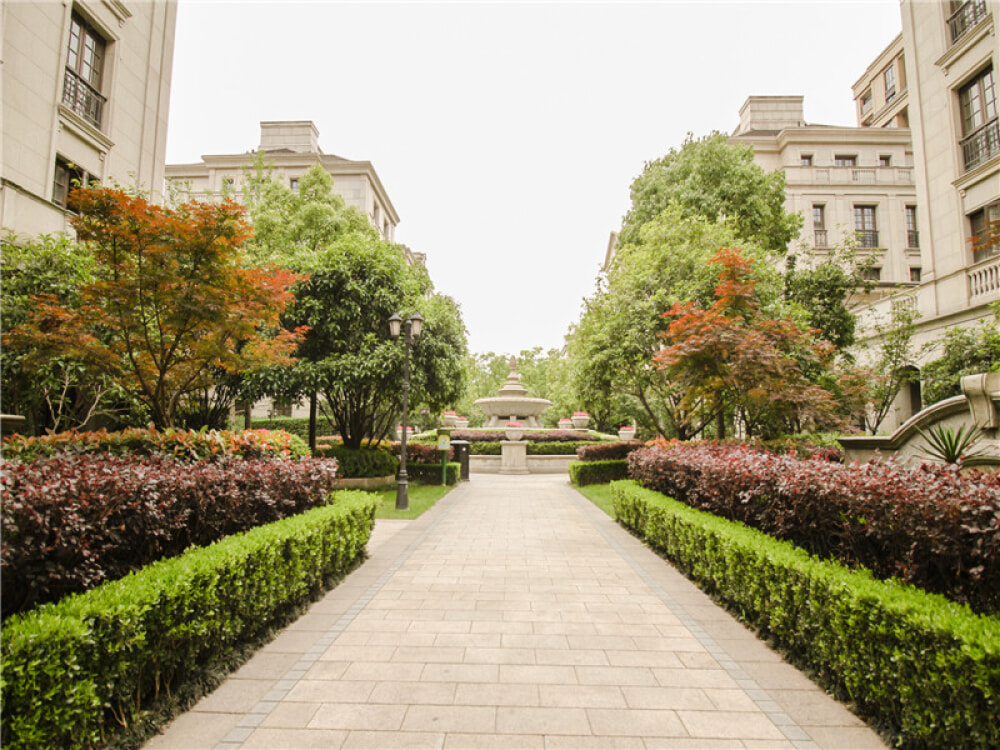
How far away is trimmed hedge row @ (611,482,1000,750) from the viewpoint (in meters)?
2.58

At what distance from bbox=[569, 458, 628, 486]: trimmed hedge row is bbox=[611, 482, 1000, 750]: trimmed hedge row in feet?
38.0

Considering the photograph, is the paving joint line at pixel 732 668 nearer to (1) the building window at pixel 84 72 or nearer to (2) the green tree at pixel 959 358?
(2) the green tree at pixel 959 358

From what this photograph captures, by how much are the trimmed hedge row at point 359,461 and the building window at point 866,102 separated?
4157 cm

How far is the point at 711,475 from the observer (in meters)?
7.04

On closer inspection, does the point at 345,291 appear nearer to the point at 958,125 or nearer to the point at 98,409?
the point at 98,409

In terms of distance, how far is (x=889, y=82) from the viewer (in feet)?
113

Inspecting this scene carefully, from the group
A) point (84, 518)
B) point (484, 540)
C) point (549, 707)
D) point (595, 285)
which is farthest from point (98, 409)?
point (595, 285)

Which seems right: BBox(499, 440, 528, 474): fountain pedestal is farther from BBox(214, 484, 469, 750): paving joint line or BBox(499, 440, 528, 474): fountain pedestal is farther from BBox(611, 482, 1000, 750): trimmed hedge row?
BBox(611, 482, 1000, 750): trimmed hedge row

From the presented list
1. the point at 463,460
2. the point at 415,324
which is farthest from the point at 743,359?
the point at 463,460

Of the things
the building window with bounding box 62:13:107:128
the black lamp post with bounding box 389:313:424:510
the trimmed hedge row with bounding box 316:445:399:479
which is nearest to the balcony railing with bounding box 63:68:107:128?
the building window with bounding box 62:13:107:128

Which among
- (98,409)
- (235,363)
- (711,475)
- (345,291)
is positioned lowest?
(711,475)

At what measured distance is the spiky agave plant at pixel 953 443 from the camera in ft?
24.4

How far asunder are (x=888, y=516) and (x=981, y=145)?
18.1 m

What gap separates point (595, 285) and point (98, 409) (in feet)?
49.6
